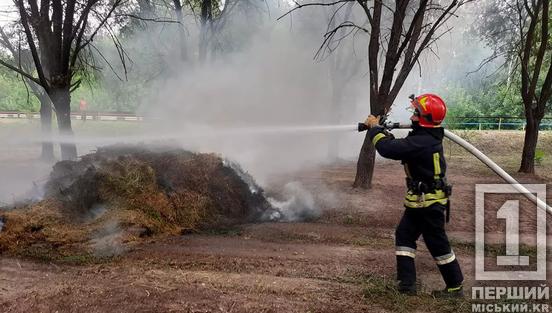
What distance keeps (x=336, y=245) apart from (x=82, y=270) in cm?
304

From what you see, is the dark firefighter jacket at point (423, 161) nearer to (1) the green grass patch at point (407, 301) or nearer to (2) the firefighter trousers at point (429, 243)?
(2) the firefighter trousers at point (429, 243)

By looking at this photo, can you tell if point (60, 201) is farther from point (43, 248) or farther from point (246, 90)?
point (246, 90)

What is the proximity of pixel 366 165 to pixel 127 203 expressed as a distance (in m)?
4.85

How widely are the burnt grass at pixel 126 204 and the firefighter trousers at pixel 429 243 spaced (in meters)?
2.79

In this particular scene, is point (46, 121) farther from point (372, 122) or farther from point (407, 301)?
point (407, 301)

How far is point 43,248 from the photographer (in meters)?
4.63

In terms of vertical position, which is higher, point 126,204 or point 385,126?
point 385,126

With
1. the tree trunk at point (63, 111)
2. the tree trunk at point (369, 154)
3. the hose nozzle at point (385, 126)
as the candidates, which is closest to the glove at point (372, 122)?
the hose nozzle at point (385, 126)

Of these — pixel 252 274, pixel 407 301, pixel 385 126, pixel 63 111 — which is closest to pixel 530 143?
pixel 385 126

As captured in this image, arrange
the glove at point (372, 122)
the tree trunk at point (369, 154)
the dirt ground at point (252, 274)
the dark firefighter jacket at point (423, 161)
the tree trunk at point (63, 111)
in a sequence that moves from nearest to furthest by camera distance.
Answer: the dirt ground at point (252, 274) → the dark firefighter jacket at point (423, 161) → the glove at point (372, 122) → the tree trunk at point (63, 111) → the tree trunk at point (369, 154)

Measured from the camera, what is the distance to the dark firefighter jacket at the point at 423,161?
145 inches

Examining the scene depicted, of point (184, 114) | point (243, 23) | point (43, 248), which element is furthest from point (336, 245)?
point (243, 23)

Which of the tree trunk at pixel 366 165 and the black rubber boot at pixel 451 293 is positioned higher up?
the tree trunk at pixel 366 165

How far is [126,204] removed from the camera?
5.49 meters
